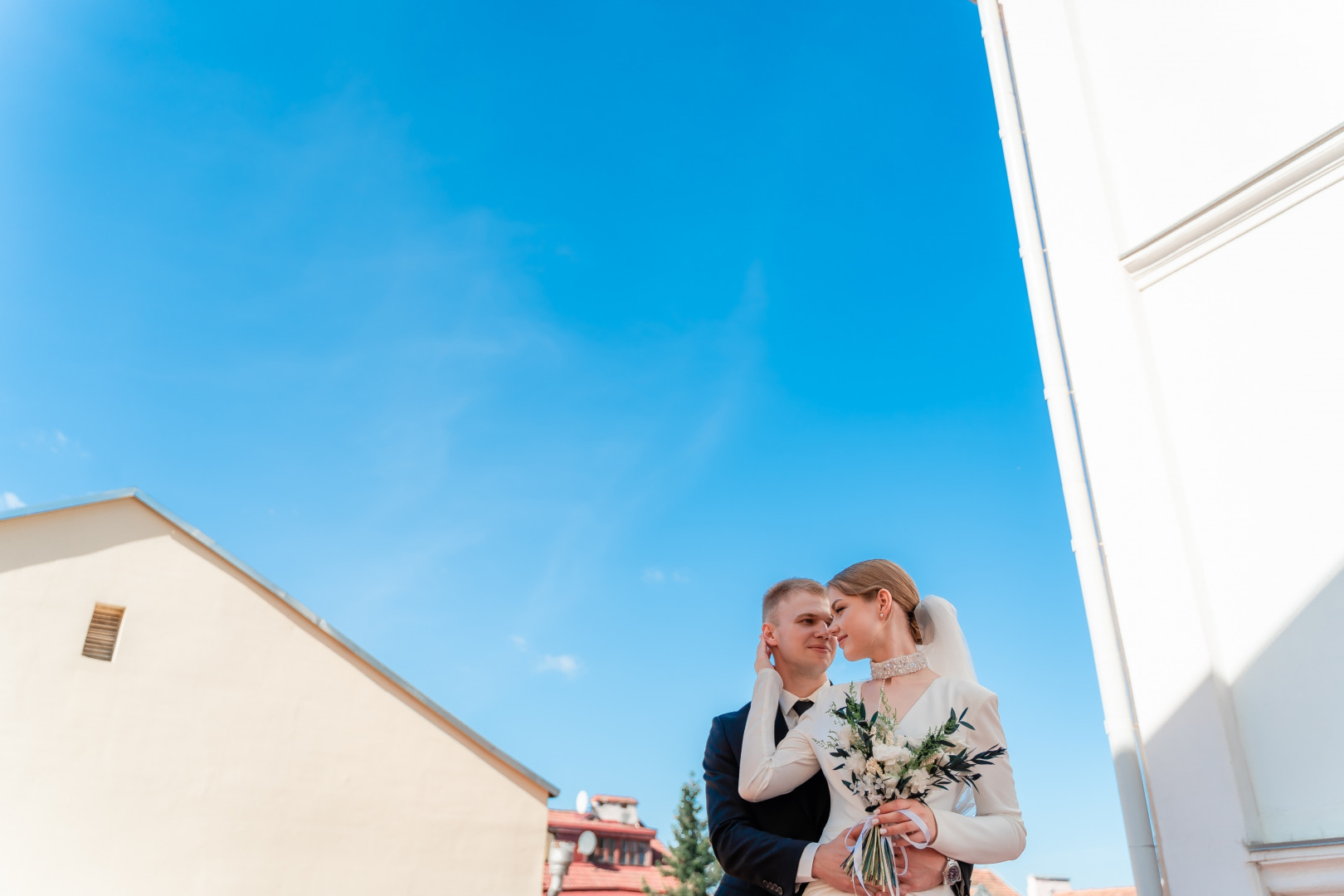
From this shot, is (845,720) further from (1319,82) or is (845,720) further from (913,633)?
(1319,82)

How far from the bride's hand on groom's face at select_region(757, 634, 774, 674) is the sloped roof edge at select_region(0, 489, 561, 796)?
30.0ft

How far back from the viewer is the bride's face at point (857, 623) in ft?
8.60

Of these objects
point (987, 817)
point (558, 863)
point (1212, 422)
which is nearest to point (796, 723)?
point (987, 817)

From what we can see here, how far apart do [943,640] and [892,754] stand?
21.3 inches

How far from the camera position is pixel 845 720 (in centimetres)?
236

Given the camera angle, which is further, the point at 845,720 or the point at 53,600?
the point at 53,600

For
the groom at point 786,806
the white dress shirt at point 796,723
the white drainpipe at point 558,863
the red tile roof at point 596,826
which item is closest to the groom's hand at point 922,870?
the groom at point 786,806

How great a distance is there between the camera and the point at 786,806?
9.19 ft

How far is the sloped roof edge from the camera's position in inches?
389

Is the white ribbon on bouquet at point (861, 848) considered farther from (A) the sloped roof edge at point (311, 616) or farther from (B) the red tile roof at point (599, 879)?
(B) the red tile roof at point (599, 879)

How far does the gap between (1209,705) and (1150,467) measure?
0.82m

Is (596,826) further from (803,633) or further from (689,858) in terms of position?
(803,633)

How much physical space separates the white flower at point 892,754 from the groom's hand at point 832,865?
0.32 meters

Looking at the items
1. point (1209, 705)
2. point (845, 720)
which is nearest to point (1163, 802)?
point (1209, 705)
